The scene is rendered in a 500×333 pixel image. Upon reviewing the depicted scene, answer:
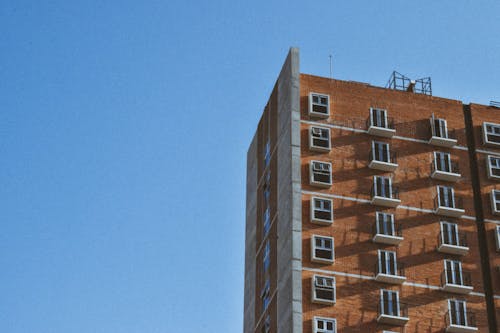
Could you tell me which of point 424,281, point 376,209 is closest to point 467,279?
point 424,281

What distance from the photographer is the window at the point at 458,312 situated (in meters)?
72.5

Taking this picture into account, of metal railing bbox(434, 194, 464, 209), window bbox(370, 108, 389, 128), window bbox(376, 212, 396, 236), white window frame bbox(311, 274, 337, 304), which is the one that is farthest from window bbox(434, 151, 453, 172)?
white window frame bbox(311, 274, 337, 304)

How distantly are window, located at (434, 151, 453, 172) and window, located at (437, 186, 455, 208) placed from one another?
1537 millimetres

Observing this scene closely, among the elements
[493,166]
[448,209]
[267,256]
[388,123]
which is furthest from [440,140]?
[267,256]

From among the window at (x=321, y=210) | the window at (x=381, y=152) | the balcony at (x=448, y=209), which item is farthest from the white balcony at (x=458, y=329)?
the window at (x=381, y=152)

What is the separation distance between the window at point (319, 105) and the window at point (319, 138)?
3.93ft

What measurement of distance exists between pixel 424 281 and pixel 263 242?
13.1m

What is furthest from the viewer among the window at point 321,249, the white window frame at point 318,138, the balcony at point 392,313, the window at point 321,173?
the white window frame at point 318,138

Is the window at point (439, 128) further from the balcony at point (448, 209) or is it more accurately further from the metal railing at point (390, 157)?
the balcony at point (448, 209)

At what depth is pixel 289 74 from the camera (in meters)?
80.4

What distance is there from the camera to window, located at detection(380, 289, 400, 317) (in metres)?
71.7

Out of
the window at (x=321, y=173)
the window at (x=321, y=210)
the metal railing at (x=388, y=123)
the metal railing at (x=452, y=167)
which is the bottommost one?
the window at (x=321, y=210)

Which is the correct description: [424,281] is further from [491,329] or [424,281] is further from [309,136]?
[309,136]

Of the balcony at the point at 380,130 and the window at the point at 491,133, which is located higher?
the window at the point at 491,133
